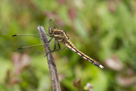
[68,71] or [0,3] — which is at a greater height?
[0,3]

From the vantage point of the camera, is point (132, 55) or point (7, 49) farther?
point (7, 49)

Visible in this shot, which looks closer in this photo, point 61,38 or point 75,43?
point 61,38

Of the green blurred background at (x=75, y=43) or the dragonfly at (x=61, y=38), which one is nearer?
the dragonfly at (x=61, y=38)

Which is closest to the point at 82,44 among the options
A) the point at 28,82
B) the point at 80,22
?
the point at 80,22

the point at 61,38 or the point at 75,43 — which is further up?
the point at 75,43

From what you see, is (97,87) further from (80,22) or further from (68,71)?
(80,22)

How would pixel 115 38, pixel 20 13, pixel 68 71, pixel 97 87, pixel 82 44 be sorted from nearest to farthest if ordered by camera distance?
1. pixel 97 87
2. pixel 68 71
3. pixel 82 44
4. pixel 115 38
5. pixel 20 13

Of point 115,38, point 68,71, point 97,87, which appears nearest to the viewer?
point 97,87

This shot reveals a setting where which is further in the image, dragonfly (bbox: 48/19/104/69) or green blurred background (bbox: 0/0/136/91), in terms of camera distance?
green blurred background (bbox: 0/0/136/91)
